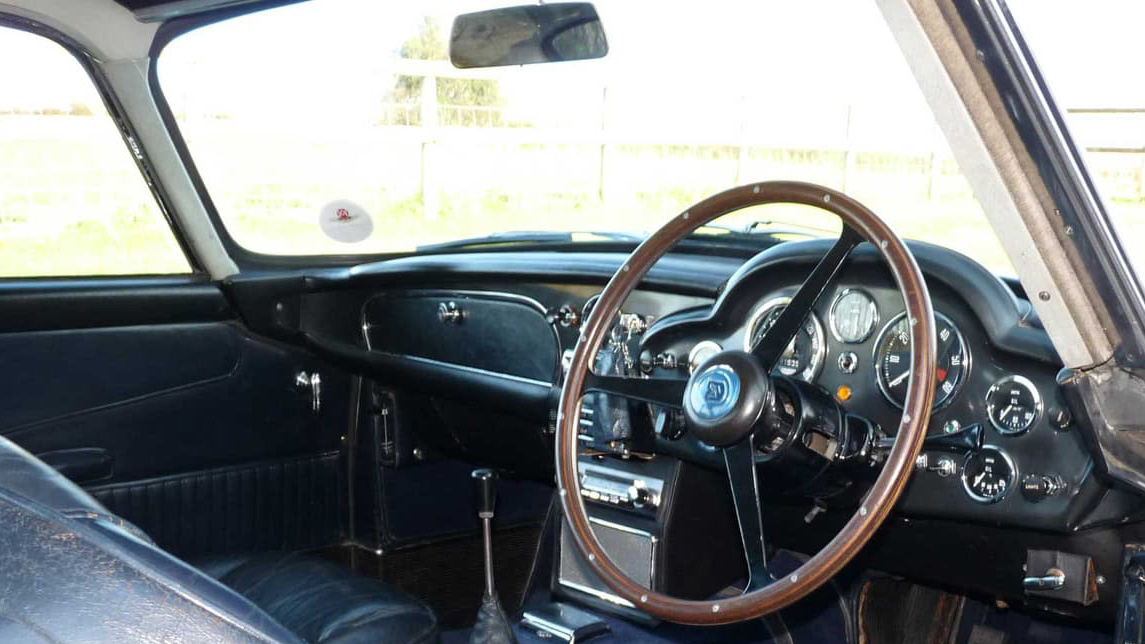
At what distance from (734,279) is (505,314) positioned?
1.01 metres

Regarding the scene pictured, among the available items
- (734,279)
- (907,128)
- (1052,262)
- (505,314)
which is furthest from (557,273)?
(1052,262)

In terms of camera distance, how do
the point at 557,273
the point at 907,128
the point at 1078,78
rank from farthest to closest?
1. the point at 557,273
2. the point at 907,128
3. the point at 1078,78

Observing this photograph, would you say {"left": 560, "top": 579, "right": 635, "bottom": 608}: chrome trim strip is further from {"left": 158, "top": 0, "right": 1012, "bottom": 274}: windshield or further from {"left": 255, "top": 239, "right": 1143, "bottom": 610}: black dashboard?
{"left": 158, "top": 0, "right": 1012, "bottom": 274}: windshield

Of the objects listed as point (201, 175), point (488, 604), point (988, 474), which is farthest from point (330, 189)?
point (988, 474)

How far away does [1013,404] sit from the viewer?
220cm

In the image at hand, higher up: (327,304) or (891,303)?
(891,303)

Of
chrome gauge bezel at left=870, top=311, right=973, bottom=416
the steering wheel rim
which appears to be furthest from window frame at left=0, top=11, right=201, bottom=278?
chrome gauge bezel at left=870, top=311, right=973, bottom=416

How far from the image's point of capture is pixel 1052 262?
1628 millimetres

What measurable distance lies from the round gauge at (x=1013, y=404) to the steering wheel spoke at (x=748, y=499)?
0.46 metres

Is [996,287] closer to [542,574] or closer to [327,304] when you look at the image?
[542,574]

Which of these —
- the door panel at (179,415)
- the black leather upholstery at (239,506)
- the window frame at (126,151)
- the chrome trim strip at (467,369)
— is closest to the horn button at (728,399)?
the chrome trim strip at (467,369)

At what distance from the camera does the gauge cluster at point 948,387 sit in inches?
85.0

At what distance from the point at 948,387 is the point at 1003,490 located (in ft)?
0.69

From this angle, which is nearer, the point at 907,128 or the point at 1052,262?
the point at 1052,262
